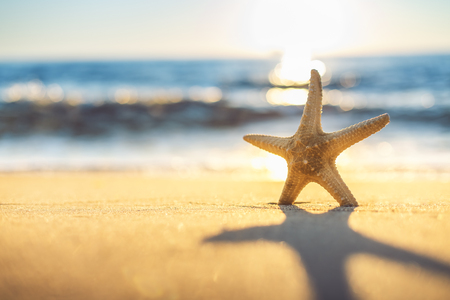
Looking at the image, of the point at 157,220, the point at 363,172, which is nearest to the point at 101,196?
the point at 157,220

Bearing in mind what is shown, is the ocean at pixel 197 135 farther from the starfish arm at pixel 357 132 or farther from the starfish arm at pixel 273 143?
the starfish arm at pixel 357 132

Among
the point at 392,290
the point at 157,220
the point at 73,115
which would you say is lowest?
the point at 73,115

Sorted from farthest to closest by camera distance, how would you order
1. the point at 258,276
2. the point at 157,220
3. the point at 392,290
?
the point at 157,220 → the point at 258,276 → the point at 392,290

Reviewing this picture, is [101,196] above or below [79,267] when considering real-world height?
below

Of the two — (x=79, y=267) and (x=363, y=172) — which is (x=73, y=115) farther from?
(x=79, y=267)

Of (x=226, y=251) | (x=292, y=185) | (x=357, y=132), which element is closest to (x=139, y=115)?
(x=292, y=185)

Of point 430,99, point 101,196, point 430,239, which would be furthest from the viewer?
point 430,99
